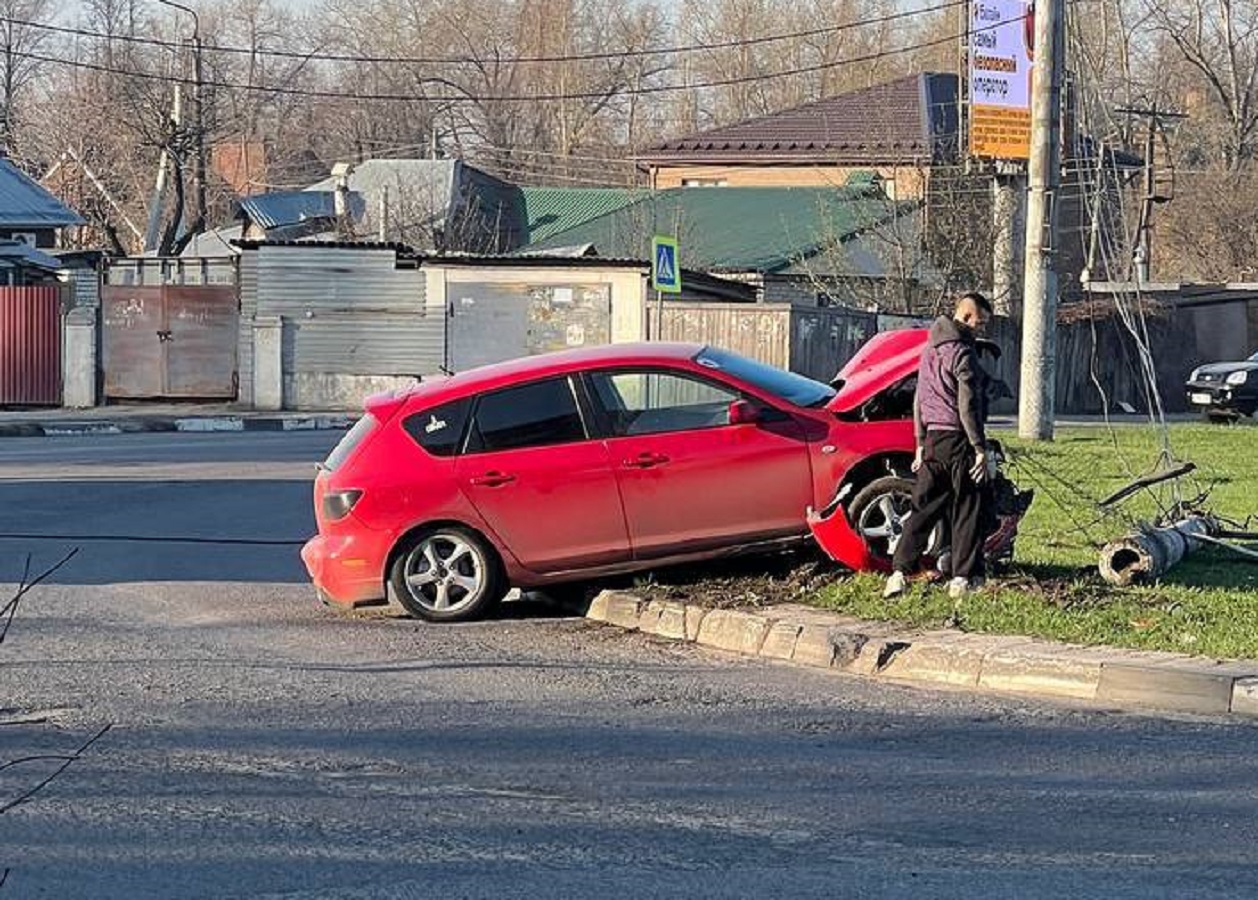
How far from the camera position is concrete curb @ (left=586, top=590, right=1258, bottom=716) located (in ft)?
28.3

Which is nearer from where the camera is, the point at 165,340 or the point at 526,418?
the point at 526,418

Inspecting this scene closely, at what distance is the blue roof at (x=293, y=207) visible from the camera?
53469 mm

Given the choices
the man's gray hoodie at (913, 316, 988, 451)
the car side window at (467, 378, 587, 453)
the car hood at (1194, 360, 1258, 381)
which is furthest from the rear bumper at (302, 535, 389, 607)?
the car hood at (1194, 360, 1258, 381)

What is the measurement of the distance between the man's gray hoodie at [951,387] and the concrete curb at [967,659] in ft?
3.79

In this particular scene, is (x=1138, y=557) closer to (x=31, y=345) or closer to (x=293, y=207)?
(x=31, y=345)

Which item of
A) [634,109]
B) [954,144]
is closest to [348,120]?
[634,109]

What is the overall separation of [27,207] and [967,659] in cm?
3757

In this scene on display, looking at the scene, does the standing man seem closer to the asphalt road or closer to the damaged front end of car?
the damaged front end of car

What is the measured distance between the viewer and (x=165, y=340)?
36.0 meters

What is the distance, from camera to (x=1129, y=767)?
293 inches

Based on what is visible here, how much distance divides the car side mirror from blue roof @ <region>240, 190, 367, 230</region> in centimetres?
4334

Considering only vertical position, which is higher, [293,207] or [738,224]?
[293,207]

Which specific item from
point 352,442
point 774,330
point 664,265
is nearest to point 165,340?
point 774,330

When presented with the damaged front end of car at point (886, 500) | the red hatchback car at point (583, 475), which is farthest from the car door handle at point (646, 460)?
the damaged front end of car at point (886, 500)
